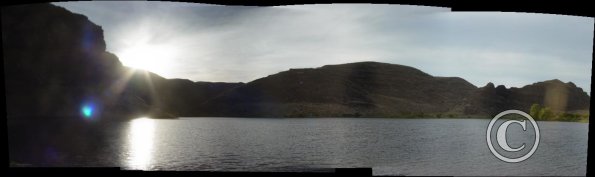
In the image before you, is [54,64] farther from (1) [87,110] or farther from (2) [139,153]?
(2) [139,153]

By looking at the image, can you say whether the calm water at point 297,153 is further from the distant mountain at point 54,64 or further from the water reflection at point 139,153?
the distant mountain at point 54,64

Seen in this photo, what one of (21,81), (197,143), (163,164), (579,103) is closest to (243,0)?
(163,164)

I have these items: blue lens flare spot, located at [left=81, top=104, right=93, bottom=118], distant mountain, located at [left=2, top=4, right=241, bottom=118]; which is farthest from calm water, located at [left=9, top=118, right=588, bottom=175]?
distant mountain, located at [left=2, top=4, right=241, bottom=118]

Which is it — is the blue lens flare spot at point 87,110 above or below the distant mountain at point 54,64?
below

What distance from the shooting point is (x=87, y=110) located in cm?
15138

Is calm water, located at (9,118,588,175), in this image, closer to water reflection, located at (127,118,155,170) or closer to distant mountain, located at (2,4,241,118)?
water reflection, located at (127,118,155,170)

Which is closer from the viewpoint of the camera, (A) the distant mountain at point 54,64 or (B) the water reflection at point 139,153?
(B) the water reflection at point 139,153

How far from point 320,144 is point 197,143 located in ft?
115

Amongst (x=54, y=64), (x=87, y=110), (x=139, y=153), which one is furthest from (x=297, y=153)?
(x=54, y=64)

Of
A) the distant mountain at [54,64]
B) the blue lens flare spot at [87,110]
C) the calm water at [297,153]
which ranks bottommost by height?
the calm water at [297,153]

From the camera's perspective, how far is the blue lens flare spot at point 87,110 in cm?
14975

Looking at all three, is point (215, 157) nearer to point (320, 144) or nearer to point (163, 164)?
point (163, 164)

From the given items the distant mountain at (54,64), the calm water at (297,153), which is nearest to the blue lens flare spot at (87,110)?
the distant mountain at (54,64)

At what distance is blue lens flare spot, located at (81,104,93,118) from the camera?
491 feet
